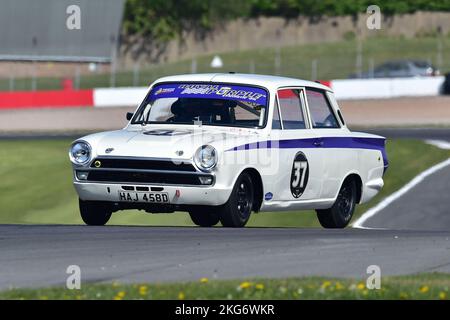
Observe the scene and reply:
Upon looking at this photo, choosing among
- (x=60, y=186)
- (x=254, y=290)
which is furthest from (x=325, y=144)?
(x=60, y=186)

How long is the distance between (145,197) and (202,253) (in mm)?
2004

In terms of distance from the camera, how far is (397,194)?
55.4ft

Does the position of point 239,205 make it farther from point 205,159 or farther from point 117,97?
point 117,97

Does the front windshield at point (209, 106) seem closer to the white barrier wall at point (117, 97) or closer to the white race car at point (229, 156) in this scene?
the white race car at point (229, 156)

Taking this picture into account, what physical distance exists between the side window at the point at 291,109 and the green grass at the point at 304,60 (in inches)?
1421

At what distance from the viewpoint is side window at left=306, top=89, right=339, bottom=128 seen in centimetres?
1359

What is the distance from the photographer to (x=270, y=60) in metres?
57.2

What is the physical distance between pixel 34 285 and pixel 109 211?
4.14 meters

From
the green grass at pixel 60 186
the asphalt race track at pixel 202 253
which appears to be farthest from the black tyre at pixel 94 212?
the green grass at pixel 60 186

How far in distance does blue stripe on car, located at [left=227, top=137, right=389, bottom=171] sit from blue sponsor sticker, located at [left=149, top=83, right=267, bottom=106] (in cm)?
52

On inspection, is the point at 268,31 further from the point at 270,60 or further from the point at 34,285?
the point at 34,285

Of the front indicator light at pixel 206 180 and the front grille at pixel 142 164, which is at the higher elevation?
the front grille at pixel 142 164

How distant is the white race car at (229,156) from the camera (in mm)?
11742
